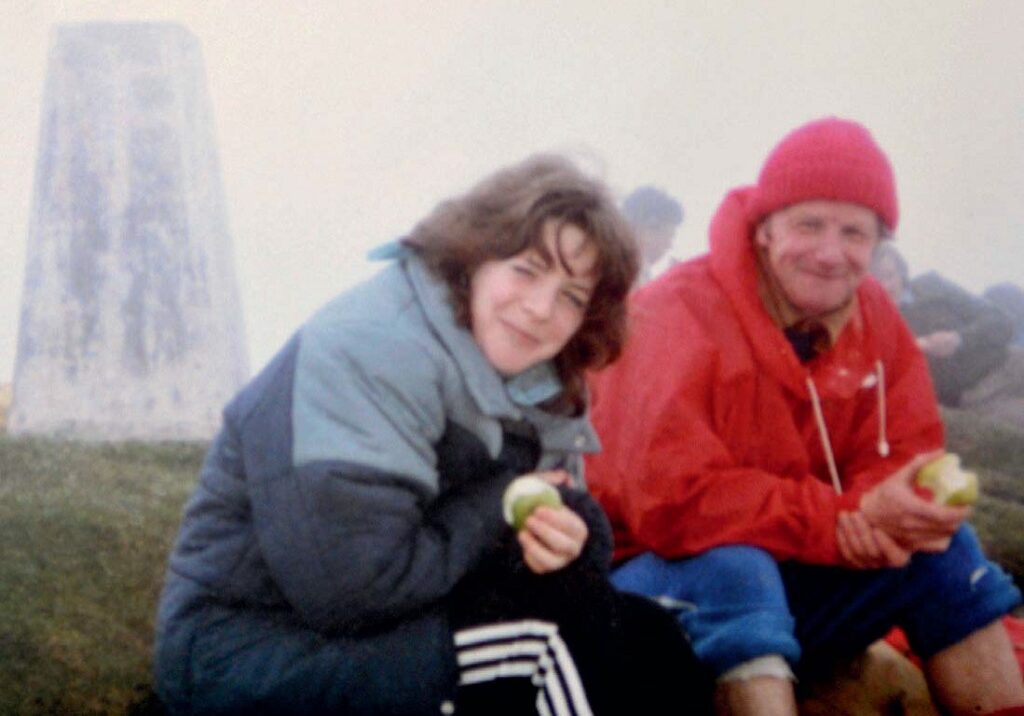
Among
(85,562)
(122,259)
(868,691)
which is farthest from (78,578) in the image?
(122,259)

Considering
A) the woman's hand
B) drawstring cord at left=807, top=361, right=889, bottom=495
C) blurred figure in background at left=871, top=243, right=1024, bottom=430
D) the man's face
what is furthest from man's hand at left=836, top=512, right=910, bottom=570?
blurred figure in background at left=871, top=243, right=1024, bottom=430

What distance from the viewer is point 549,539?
1911mm

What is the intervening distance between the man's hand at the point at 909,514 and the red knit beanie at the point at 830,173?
78 cm

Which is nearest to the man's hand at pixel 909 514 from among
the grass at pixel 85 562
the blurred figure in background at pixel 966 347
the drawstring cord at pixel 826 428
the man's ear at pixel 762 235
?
the drawstring cord at pixel 826 428

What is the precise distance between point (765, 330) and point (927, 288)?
15.0 feet

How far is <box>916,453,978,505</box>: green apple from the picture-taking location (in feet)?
7.35

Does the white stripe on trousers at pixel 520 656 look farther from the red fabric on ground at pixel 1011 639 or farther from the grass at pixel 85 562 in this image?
the red fabric on ground at pixel 1011 639

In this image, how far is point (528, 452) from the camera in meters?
2.26

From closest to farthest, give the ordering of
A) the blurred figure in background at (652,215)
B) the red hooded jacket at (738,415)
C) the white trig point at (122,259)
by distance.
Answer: the red hooded jacket at (738,415) → the white trig point at (122,259) → the blurred figure in background at (652,215)

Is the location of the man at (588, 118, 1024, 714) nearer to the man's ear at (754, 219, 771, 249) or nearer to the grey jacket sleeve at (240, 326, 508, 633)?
the man's ear at (754, 219, 771, 249)

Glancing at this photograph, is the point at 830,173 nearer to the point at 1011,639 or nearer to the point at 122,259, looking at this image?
the point at 1011,639

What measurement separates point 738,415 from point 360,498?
120cm

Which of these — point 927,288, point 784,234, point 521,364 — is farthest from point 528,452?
point 927,288

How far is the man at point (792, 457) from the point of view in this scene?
2312mm
